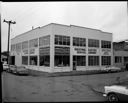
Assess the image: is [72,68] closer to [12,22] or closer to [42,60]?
[42,60]

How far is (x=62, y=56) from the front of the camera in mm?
26359

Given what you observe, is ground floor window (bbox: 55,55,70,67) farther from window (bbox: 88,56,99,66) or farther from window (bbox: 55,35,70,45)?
window (bbox: 88,56,99,66)

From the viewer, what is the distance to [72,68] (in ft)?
90.8

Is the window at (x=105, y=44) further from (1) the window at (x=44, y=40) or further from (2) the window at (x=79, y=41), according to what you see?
(1) the window at (x=44, y=40)

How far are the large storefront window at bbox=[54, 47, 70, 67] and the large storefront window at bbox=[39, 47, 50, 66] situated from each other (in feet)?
4.96

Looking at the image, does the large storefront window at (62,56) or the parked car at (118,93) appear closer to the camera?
the parked car at (118,93)

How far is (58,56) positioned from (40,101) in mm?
18664

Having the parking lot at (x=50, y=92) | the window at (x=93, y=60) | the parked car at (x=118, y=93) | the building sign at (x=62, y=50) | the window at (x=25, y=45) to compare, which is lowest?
the parking lot at (x=50, y=92)

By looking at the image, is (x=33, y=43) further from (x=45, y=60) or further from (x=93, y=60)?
(x=93, y=60)

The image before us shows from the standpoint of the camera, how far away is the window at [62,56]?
84.4 ft

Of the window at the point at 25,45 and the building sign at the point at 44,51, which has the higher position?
the window at the point at 25,45

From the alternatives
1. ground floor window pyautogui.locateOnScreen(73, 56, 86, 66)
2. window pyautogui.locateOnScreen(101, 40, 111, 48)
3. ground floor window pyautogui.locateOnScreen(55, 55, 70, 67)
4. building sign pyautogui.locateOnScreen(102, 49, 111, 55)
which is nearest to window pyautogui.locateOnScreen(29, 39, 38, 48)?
ground floor window pyautogui.locateOnScreen(55, 55, 70, 67)

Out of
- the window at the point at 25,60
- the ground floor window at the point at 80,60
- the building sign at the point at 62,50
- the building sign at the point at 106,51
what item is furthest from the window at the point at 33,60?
the building sign at the point at 106,51

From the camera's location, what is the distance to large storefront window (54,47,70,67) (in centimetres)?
2573
